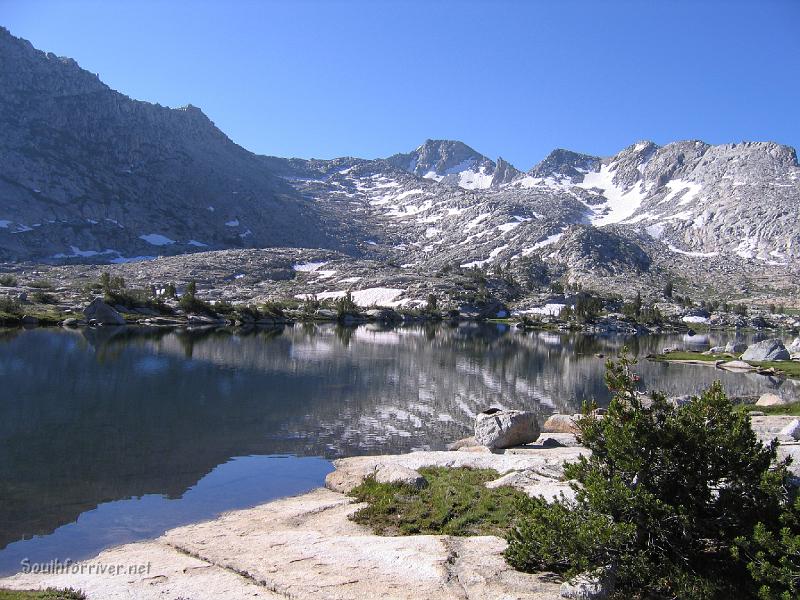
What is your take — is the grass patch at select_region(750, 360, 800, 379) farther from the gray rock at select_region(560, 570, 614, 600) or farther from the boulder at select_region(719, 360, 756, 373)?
the gray rock at select_region(560, 570, 614, 600)

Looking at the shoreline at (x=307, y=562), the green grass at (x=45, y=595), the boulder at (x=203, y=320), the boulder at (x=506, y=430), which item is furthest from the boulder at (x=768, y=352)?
the boulder at (x=203, y=320)

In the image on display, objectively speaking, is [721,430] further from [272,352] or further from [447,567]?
[272,352]

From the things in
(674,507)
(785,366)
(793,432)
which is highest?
(674,507)

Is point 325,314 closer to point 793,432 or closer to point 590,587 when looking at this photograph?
point 793,432

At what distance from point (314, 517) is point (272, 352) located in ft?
200

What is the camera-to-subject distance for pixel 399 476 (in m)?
22.5

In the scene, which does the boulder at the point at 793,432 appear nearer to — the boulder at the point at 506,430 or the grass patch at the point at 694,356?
the boulder at the point at 506,430

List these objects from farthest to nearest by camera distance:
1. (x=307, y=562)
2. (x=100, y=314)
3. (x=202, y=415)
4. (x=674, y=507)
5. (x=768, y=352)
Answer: (x=100, y=314)
(x=768, y=352)
(x=202, y=415)
(x=307, y=562)
(x=674, y=507)

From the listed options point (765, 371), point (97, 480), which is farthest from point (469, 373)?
point (97, 480)

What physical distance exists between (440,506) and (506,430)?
431 inches

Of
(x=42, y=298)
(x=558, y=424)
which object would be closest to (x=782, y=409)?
(x=558, y=424)

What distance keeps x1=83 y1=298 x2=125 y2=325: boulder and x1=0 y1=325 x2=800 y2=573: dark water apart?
24305mm

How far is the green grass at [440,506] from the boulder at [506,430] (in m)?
6.16

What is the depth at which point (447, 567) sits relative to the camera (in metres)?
13.8
